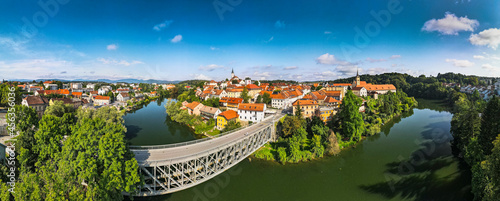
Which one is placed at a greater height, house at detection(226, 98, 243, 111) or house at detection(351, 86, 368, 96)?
house at detection(351, 86, 368, 96)

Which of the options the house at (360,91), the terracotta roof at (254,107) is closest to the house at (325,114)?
the terracotta roof at (254,107)

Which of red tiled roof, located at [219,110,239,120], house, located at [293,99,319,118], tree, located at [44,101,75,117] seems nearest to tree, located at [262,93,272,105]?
house, located at [293,99,319,118]

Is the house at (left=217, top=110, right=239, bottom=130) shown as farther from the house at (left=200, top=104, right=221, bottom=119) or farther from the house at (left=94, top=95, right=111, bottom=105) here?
the house at (left=94, top=95, right=111, bottom=105)

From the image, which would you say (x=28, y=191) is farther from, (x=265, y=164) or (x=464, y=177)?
(x=464, y=177)

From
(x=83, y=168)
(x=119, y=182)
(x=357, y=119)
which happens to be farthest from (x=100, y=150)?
(x=357, y=119)

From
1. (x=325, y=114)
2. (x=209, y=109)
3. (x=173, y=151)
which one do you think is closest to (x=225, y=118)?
(x=209, y=109)

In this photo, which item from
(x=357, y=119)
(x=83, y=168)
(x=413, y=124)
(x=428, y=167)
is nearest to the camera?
(x=83, y=168)
